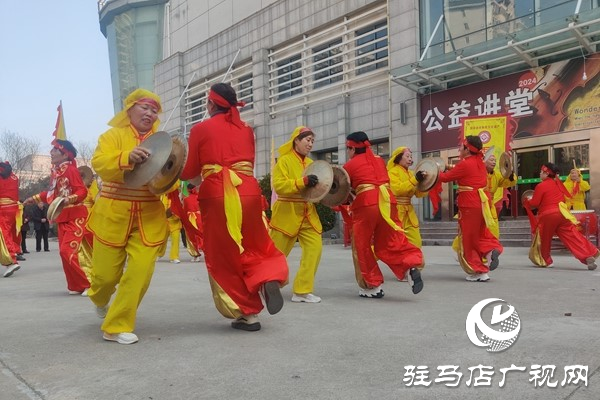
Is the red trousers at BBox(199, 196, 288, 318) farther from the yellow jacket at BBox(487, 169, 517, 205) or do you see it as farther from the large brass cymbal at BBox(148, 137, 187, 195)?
the yellow jacket at BBox(487, 169, 517, 205)

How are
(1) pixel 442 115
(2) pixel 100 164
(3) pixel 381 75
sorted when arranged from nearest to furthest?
(2) pixel 100 164 → (1) pixel 442 115 → (3) pixel 381 75

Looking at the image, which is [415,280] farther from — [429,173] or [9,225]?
[9,225]

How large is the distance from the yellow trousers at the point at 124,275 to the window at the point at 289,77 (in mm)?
16180

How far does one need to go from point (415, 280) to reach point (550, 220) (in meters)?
4.38

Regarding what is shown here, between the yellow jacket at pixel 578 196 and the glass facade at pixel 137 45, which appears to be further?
the glass facade at pixel 137 45

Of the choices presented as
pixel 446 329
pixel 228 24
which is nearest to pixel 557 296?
pixel 446 329

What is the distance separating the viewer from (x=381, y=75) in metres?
17.1

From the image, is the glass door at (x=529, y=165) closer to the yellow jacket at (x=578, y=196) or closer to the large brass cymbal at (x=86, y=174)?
the yellow jacket at (x=578, y=196)

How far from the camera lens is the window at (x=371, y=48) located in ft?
55.9

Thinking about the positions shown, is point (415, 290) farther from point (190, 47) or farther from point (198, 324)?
point (190, 47)

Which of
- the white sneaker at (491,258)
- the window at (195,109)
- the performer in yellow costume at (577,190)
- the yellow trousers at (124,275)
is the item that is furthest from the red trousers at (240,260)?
the window at (195,109)

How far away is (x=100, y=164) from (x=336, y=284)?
3.99 m

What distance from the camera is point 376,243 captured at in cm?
594

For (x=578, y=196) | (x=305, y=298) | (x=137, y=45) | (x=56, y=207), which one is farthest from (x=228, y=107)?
(x=137, y=45)
